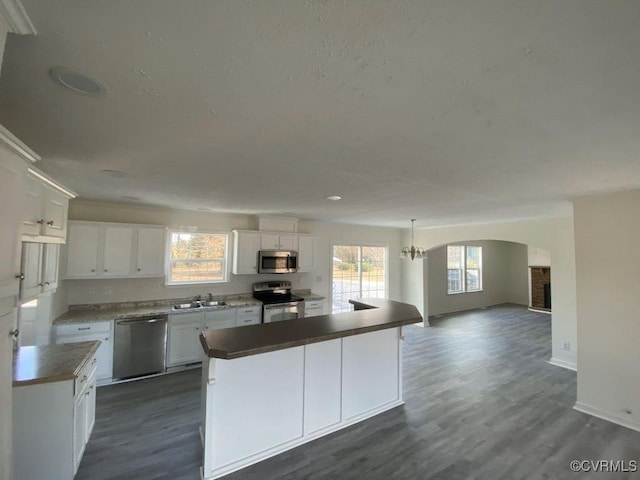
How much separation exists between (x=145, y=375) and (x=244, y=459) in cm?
243

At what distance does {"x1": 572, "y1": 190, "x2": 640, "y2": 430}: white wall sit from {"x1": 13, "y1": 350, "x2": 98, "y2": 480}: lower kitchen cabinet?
5046 millimetres

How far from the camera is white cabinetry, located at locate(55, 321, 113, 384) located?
3.52 m

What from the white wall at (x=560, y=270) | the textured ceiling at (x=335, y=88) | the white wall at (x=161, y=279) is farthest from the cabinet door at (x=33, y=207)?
the white wall at (x=560, y=270)

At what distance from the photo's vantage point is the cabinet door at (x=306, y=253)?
5660 millimetres

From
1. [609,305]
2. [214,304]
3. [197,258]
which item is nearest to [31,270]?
[214,304]

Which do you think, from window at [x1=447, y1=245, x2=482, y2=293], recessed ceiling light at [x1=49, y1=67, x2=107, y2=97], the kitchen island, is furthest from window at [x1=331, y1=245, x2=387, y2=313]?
recessed ceiling light at [x1=49, y1=67, x2=107, y2=97]

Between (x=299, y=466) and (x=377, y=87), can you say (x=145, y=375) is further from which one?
(x=377, y=87)

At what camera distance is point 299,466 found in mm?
2350

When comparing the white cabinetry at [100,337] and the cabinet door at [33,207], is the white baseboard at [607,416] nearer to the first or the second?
the cabinet door at [33,207]

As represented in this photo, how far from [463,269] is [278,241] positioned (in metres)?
6.54

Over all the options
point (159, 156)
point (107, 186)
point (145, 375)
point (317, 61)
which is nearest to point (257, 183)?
point (159, 156)

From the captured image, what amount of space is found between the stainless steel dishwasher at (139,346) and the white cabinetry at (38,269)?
5.34 ft

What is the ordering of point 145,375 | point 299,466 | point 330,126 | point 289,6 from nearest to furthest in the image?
1. point 289,6
2. point 330,126
3. point 299,466
4. point 145,375

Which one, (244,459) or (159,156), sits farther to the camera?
(244,459)
